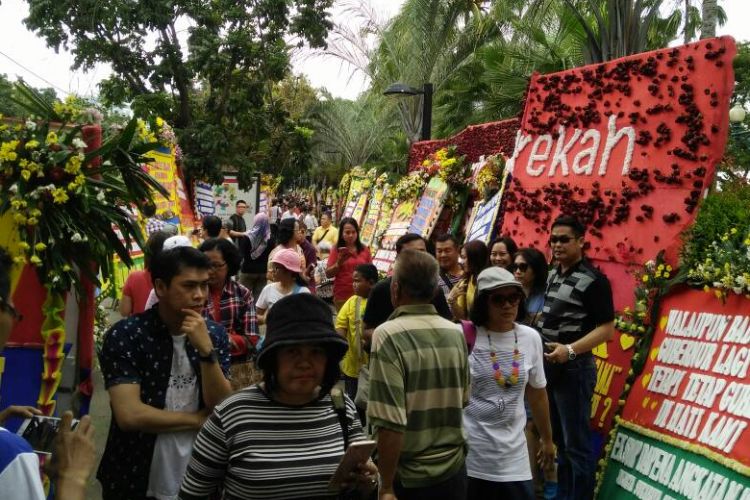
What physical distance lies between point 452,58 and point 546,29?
4027mm

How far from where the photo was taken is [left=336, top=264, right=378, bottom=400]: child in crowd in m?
5.71

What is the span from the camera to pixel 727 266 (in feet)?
15.6

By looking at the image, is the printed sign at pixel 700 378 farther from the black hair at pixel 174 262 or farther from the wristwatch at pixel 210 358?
the black hair at pixel 174 262

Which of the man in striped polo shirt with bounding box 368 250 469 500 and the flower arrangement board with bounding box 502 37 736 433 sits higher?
the flower arrangement board with bounding box 502 37 736 433

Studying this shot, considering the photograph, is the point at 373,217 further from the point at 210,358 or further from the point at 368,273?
the point at 210,358

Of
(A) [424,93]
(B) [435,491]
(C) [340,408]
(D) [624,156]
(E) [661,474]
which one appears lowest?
(E) [661,474]

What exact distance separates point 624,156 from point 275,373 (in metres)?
5.18

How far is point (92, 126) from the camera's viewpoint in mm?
4098

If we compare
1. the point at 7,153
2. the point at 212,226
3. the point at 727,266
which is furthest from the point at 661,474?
the point at 212,226

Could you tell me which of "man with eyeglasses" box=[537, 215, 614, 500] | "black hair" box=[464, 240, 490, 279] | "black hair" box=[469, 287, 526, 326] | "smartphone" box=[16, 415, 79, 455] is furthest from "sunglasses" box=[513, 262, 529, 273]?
"smartphone" box=[16, 415, 79, 455]

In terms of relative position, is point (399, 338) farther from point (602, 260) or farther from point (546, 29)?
point (546, 29)

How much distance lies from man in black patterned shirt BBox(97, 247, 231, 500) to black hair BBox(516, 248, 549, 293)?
121 inches

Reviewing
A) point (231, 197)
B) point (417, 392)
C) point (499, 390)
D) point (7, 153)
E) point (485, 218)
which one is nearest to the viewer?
point (417, 392)

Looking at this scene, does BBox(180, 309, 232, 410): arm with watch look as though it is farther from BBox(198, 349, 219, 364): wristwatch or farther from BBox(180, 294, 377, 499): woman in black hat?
BBox(180, 294, 377, 499): woman in black hat
